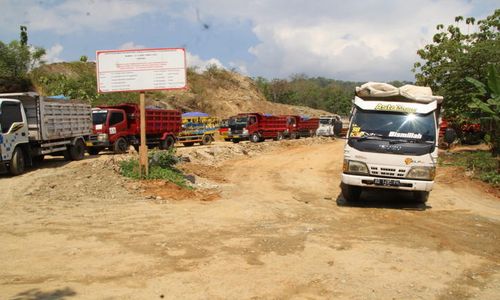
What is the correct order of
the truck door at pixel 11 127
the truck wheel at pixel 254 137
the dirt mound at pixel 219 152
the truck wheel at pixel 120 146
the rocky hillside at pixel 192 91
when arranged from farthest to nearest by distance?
1. the rocky hillside at pixel 192 91
2. the truck wheel at pixel 254 137
3. the dirt mound at pixel 219 152
4. the truck wheel at pixel 120 146
5. the truck door at pixel 11 127

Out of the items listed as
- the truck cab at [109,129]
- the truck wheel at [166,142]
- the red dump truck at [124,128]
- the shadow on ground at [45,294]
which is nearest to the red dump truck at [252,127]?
the truck wheel at [166,142]


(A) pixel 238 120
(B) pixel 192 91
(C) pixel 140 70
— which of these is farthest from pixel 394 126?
(B) pixel 192 91

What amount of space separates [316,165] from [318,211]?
9.87 metres

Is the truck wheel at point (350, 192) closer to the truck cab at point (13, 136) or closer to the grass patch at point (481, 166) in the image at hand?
the grass patch at point (481, 166)

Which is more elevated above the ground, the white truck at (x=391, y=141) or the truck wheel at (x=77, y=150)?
the white truck at (x=391, y=141)

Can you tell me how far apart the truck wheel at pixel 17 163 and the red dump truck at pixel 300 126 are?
25.2 m

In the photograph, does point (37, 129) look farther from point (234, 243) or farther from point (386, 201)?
point (386, 201)

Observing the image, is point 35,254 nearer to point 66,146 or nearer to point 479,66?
point 66,146

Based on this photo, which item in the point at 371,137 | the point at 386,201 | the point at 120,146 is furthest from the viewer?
the point at 120,146

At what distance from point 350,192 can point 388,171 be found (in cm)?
136

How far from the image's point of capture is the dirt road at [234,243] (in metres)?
5.05

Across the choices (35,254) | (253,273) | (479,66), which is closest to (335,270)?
(253,273)

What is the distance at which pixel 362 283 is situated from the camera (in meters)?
5.26

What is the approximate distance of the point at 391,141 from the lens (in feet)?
31.6
